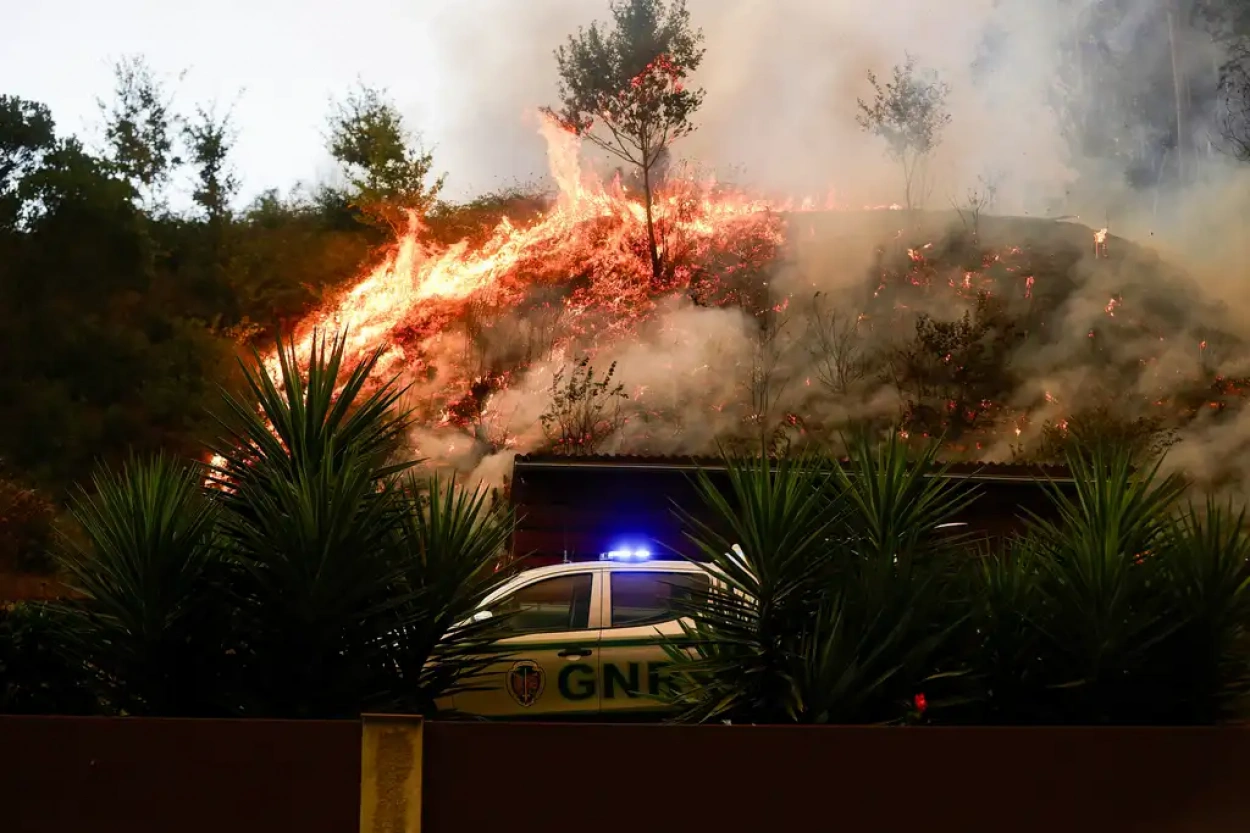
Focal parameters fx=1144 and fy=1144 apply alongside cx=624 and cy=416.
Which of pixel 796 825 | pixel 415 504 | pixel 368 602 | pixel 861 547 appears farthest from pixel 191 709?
pixel 861 547

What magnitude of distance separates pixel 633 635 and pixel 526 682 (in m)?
0.78

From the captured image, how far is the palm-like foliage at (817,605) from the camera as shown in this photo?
18.3 ft

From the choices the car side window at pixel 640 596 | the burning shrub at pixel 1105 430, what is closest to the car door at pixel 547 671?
the car side window at pixel 640 596

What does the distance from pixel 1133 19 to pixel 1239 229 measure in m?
12.7

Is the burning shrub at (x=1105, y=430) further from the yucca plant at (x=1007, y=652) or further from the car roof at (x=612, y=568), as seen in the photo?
the yucca plant at (x=1007, y=652)

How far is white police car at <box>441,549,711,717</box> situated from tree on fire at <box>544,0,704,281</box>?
29.4m

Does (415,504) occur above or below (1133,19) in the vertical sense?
below

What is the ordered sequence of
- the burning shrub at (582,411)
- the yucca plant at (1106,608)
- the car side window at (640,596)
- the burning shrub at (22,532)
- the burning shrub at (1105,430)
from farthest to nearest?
the burning shrub at (582,411)
the burning shrub at (1105,430)
the burning shrub at (22,532)
the car side window at (640,596)
the yucca plant at (1106,608)

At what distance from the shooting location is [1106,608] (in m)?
5.81

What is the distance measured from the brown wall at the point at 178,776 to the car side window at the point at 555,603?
3364 mm

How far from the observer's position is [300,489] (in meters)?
5.74

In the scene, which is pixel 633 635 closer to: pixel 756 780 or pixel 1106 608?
pixel 1106 608

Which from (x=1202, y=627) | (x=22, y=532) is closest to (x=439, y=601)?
(x=1202, y=627)

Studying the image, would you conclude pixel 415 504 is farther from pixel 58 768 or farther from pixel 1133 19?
pixel 1133 19
